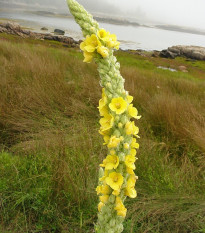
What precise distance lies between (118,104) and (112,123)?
0.34 feet

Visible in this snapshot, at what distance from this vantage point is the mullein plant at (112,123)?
1.19m

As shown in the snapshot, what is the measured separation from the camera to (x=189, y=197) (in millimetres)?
3010

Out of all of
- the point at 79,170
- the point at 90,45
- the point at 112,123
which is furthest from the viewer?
the point at 79,170

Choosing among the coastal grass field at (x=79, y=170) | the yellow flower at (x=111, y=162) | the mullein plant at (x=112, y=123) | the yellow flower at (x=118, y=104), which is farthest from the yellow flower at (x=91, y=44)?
the coastal grass field at (x=79, y=170)

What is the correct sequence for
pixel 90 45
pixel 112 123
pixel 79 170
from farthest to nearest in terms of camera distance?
pixel 79 170
pixel 90 45
pixel 112 123

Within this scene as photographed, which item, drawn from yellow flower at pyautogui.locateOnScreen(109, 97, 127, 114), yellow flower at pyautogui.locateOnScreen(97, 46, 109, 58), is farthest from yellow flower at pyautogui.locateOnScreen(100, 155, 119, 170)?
yellow flower at pyautogui.locateOnScreen(97, 46, 109, 58)

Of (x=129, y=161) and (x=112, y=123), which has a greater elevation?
(x=112, y=123)

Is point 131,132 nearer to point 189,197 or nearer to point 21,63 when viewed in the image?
point 189,197

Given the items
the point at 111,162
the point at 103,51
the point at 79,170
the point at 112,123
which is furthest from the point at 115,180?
the point at 79,170

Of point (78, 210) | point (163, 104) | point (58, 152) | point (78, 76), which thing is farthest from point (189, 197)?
point (78, 76)

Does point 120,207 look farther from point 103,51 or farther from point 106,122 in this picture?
point 103,51

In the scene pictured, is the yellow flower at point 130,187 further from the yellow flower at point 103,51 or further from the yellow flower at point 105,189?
the yellow flower at point 103,51

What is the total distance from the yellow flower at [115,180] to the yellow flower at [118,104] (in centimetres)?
35

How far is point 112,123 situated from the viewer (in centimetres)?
118
